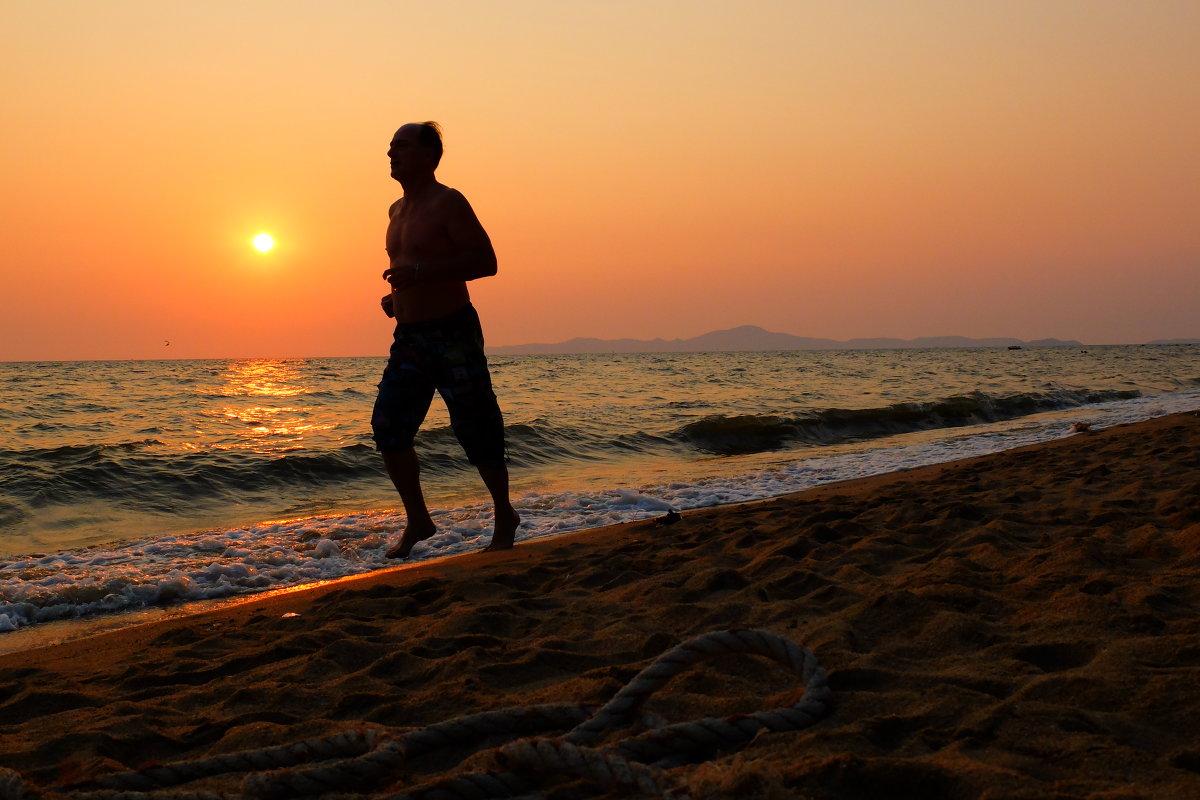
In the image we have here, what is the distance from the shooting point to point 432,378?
4.38 meters

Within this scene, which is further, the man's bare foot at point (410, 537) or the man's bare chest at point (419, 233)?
the man's bare foot at point (410, 537)

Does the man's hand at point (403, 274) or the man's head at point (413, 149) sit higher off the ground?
the man's head at point (413, 149)

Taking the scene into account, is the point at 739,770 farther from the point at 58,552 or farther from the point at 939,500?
the point at 58,552

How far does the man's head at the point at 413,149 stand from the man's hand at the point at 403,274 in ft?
1.86

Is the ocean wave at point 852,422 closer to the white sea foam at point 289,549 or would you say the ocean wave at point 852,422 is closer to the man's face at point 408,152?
the white sea foam at point 289,549

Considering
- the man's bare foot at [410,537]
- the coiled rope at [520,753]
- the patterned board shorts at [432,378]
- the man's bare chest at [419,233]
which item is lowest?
the man's bare foot at [410,537]

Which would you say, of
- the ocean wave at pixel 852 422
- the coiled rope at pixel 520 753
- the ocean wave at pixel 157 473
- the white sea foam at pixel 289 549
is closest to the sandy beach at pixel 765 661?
the coiled rope at pixel 520 753

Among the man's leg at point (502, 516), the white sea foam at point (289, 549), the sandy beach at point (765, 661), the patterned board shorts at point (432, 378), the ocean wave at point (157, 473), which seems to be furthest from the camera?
the ocean wave at point (157, 473)

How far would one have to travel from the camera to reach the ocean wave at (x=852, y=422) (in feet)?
43.9

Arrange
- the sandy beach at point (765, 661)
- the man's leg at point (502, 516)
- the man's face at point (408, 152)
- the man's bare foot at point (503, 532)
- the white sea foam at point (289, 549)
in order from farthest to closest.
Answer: the man's bare foot at point (503, 532) → the man's leg at point (502, 516) → the man's face at point (408, 152) → the white sea foam at point (289, 549) → the sandy beach at point (765, 661)

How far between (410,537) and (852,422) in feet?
39.4

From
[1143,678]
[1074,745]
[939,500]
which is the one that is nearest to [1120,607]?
[1143,678]

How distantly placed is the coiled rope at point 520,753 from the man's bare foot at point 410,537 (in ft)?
8.96

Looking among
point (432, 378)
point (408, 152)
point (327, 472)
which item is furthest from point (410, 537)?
point (327, 472)
